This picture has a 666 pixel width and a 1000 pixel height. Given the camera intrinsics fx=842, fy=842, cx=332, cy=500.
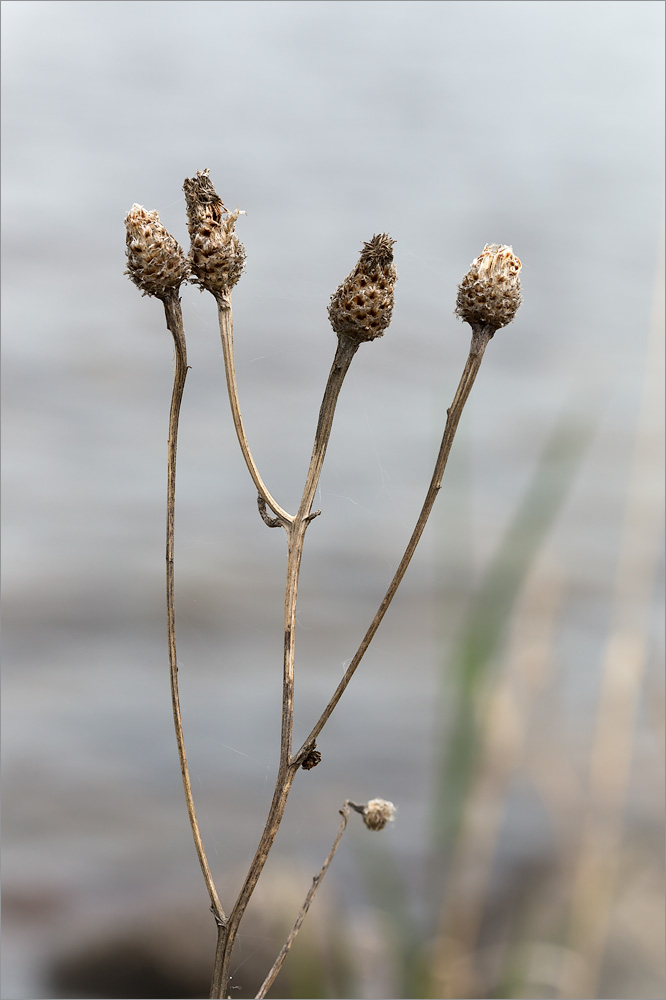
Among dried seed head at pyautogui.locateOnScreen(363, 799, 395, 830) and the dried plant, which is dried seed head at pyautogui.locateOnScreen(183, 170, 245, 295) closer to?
the dried plant

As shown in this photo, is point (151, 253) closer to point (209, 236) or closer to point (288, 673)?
point (209, 236)

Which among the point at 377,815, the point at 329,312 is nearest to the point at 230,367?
the point at 329,312

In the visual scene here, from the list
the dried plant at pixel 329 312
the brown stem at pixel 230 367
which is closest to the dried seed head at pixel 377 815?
the dried plant at pixel 329 312

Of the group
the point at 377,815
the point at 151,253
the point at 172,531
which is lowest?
the point at 377,815

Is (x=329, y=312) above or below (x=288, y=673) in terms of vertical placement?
above

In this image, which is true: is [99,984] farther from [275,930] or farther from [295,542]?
[295,542]

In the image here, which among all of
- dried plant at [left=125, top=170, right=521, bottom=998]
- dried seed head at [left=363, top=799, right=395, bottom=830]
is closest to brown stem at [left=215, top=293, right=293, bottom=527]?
dried plant at [left=125, top=170, right=521, bottom=998]

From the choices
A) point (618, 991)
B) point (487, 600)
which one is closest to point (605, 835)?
point (618, 991)
